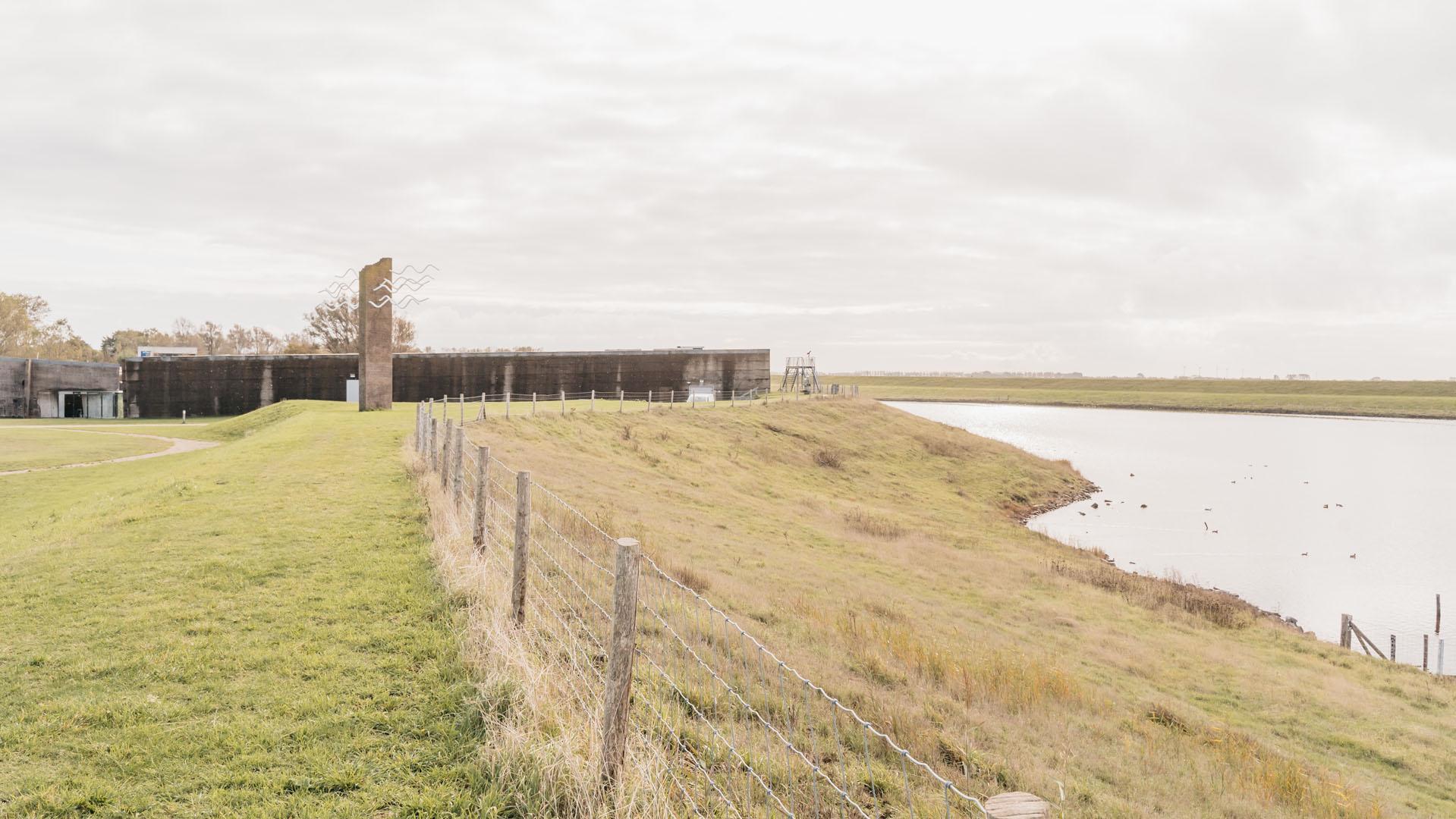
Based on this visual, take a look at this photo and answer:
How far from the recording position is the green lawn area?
1027 inches

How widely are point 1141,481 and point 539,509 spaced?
142ft

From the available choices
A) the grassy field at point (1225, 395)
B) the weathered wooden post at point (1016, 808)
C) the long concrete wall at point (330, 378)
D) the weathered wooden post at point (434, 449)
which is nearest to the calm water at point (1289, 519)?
the weathered wooden post at point (434, 449)

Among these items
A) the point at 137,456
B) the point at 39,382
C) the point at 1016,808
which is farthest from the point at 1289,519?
the point at 39,382

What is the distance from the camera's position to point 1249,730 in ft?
37.4

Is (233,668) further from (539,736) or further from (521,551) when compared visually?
(539,736)

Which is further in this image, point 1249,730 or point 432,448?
point 432,448

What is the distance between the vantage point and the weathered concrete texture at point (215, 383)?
54.5 metres

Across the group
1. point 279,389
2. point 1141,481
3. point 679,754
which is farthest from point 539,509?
point 279,389

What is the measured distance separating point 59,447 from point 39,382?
33.3 m

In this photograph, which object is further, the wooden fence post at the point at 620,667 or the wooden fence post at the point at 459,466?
the wooden fence post at the point at 459,466

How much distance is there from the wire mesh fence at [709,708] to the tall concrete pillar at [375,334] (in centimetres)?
2931

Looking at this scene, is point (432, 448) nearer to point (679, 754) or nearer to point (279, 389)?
point (679, 754)

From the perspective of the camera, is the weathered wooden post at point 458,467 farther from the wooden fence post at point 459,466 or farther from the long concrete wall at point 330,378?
the long concrete wall at point 330,378

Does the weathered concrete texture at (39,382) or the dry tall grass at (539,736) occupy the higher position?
the weathered concrete texture at (39,382)
